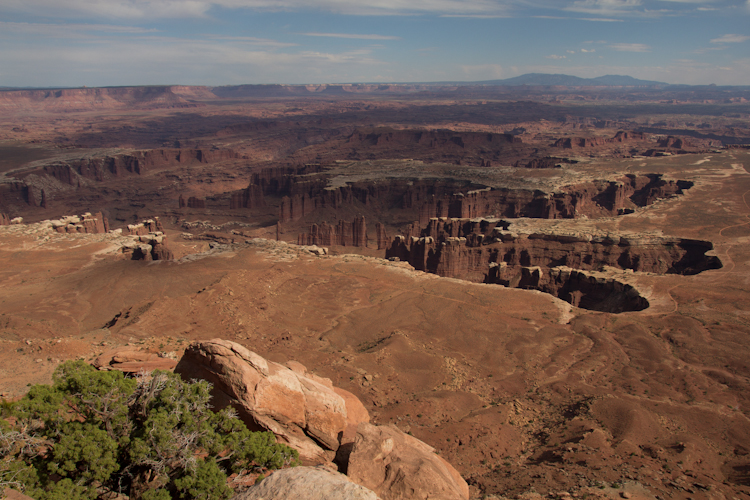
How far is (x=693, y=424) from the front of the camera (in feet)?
63.6

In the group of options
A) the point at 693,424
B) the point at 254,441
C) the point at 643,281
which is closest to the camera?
the point at 254,441

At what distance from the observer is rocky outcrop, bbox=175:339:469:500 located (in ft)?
38.5

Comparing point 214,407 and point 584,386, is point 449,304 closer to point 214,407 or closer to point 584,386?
point 584,386

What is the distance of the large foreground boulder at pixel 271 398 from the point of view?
12.8 metres

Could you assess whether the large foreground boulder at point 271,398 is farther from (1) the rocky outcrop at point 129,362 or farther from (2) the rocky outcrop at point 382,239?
(2) the rocky outcrop at point 382,239

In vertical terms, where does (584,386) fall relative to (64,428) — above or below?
below

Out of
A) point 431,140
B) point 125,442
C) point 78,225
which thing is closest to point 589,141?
point 431,140

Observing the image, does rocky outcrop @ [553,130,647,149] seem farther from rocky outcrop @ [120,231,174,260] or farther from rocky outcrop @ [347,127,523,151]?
rocky outcrop @ [120,231,174,260]

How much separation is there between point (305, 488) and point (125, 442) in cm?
444

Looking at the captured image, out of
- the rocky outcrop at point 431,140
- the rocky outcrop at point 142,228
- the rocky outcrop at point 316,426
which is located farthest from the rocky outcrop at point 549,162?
the rocky outcrop at point 316,426

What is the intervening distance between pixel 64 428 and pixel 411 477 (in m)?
7.84

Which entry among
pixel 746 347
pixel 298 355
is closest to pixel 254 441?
pixel 298 355

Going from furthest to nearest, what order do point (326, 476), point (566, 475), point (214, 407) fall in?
point (566, 475)
point (214, 407)
point (326, 476)

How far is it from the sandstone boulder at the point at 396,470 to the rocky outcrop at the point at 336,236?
2202 inches
